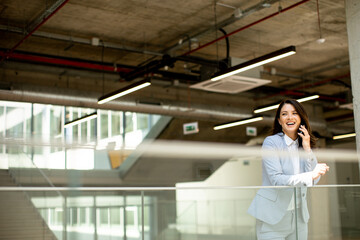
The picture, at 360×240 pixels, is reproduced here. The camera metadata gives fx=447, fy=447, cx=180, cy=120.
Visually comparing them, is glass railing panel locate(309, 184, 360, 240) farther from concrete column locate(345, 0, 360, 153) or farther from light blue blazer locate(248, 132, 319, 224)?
concrete column locate(345, 0, 360, 153)

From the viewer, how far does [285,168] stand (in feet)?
7.04

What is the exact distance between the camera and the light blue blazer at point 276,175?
207cm

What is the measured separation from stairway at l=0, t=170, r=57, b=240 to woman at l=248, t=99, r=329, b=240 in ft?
3.43

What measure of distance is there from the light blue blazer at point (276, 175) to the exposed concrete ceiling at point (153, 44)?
453cm

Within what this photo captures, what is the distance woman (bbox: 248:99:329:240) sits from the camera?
208 cm

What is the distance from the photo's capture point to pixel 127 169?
14.4m

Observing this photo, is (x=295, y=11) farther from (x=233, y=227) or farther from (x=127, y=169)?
(x=127, y=169)

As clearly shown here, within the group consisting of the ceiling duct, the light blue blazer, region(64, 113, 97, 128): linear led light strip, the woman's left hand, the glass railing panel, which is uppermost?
the ceiling duct

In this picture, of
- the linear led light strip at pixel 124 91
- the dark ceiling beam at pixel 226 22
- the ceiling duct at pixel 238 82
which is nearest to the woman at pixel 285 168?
the dark ceiling beam at pixel 226 22

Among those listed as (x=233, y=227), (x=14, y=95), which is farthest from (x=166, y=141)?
(x=233, y=227)

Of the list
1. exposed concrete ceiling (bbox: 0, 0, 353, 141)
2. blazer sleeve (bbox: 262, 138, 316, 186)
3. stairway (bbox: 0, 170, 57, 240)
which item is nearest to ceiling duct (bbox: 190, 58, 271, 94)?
exposed concrete ceiling (bbox: 0, 0, 353, 141)

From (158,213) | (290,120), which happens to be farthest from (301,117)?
(158,213)

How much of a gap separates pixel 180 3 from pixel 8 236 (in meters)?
5.31

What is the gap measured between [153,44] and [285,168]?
22.9 ft
